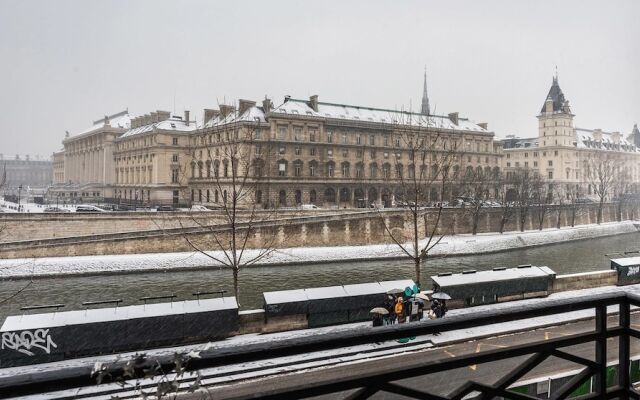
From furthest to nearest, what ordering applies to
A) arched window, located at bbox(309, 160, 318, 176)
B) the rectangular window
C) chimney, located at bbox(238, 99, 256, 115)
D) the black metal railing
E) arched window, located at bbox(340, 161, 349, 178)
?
1. arched window, located at bbox(340, 161, 349, 178)
2. arched window, located at bbox(309, 160, 318, 176)
3. chimney, located at bbox(238, 99, 256, 115)
4. the rectangular window
5. the black metal railing

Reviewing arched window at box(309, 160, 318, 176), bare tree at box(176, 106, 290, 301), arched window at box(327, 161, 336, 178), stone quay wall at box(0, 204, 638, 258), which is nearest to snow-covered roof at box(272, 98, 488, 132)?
bare tree at box(176, 106, 290, 301)

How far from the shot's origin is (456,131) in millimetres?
67875

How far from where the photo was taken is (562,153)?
8438 centimetres

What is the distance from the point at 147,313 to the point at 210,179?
1610 inches

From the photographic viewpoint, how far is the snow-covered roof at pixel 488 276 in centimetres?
1953

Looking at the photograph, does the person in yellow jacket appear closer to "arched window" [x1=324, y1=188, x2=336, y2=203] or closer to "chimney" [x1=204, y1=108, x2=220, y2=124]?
"arched window" [x1=324, y1=188, x2=336, y2=203]

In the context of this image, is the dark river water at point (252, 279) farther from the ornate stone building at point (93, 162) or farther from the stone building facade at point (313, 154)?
the ornate stone building at point (93, 162)

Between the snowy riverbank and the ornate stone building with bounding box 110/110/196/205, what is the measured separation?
27.1m

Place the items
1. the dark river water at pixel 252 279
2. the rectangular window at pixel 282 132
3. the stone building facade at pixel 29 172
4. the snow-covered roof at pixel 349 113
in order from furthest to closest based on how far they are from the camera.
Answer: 1. the stone building facade at pixel 29 172
2. the snow-covered roof at pixel 349 113
3. the rectangular window at pixel 282 132
4. the dark river water at pixel 252 279

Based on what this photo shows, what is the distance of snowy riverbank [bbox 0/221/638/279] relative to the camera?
29.6 meters

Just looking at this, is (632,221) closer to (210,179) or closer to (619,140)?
(619,140)

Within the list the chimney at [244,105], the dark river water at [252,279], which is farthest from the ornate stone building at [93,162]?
the dark river water at [252,279]

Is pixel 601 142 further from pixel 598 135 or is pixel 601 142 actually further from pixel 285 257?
pixel 285 257

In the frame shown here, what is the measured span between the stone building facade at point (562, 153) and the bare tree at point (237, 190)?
4972cm
